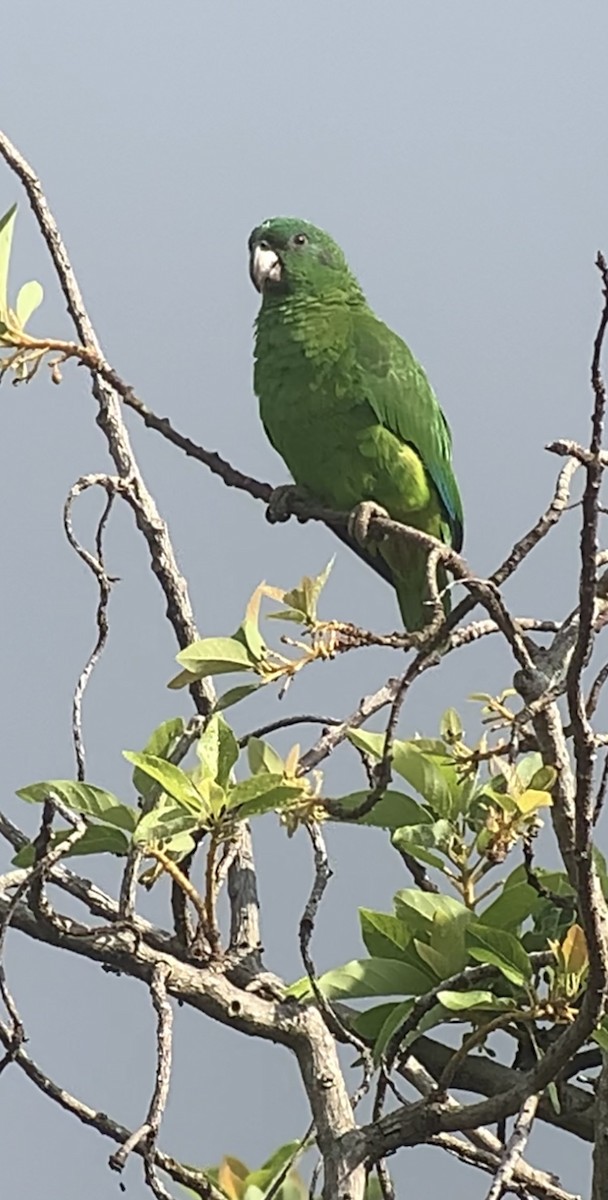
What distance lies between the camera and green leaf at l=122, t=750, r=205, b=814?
77 centimetres

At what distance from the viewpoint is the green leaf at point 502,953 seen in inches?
30.4

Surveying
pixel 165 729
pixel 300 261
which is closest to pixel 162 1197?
pixel 165 729

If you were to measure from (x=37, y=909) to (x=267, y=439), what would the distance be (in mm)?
1143

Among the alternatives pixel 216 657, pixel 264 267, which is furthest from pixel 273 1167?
pixel 264 267

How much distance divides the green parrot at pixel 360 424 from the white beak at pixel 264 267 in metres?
0.06

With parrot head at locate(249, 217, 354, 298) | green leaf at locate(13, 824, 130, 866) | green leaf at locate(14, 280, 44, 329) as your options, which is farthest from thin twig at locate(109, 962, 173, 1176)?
parrot head at locate(249, 217, 354, 298)

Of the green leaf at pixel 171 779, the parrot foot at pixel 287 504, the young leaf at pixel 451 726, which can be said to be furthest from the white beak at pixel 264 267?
the green leaf at pixel 171 779

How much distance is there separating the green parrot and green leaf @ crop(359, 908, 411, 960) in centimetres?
80

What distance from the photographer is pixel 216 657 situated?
822 millimetres

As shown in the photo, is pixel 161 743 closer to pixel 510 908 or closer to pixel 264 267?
pixel 510 908

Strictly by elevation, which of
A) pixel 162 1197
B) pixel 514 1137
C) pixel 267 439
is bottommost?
pixel 162 1197

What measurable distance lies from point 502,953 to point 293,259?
4.38 feet

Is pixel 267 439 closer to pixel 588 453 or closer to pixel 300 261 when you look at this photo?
pixel 300 261

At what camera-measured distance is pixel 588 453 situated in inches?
25.1
